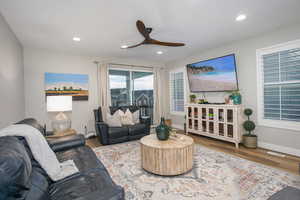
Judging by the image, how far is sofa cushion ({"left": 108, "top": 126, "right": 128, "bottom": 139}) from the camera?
3.60 metres

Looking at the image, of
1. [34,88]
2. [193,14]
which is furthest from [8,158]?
[34,88]

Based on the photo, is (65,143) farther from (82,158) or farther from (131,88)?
(131,88)

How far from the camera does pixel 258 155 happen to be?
113 inches

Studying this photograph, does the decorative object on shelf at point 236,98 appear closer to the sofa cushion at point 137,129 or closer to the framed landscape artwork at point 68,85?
the sofa cushion at point 137,129

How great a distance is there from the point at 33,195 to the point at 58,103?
237 centimetres

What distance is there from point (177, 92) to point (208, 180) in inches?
147

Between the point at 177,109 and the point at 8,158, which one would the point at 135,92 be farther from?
the point at 8,158

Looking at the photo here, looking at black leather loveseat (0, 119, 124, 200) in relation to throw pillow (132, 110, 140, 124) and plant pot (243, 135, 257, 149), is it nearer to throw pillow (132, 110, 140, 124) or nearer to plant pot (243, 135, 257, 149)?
throw pillow (132, 110, 140, 124)

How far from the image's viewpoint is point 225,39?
11.4ft

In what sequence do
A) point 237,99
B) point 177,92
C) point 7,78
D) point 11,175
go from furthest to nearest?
point 177,92 → point 237,99 → point 7,78 → point 11,175

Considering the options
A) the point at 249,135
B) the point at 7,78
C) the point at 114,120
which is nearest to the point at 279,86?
the point at 249,135

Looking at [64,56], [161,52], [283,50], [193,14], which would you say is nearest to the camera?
[193,14]

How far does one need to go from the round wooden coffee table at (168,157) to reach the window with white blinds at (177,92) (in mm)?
3137

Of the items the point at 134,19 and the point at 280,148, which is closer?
the point at 134,19
